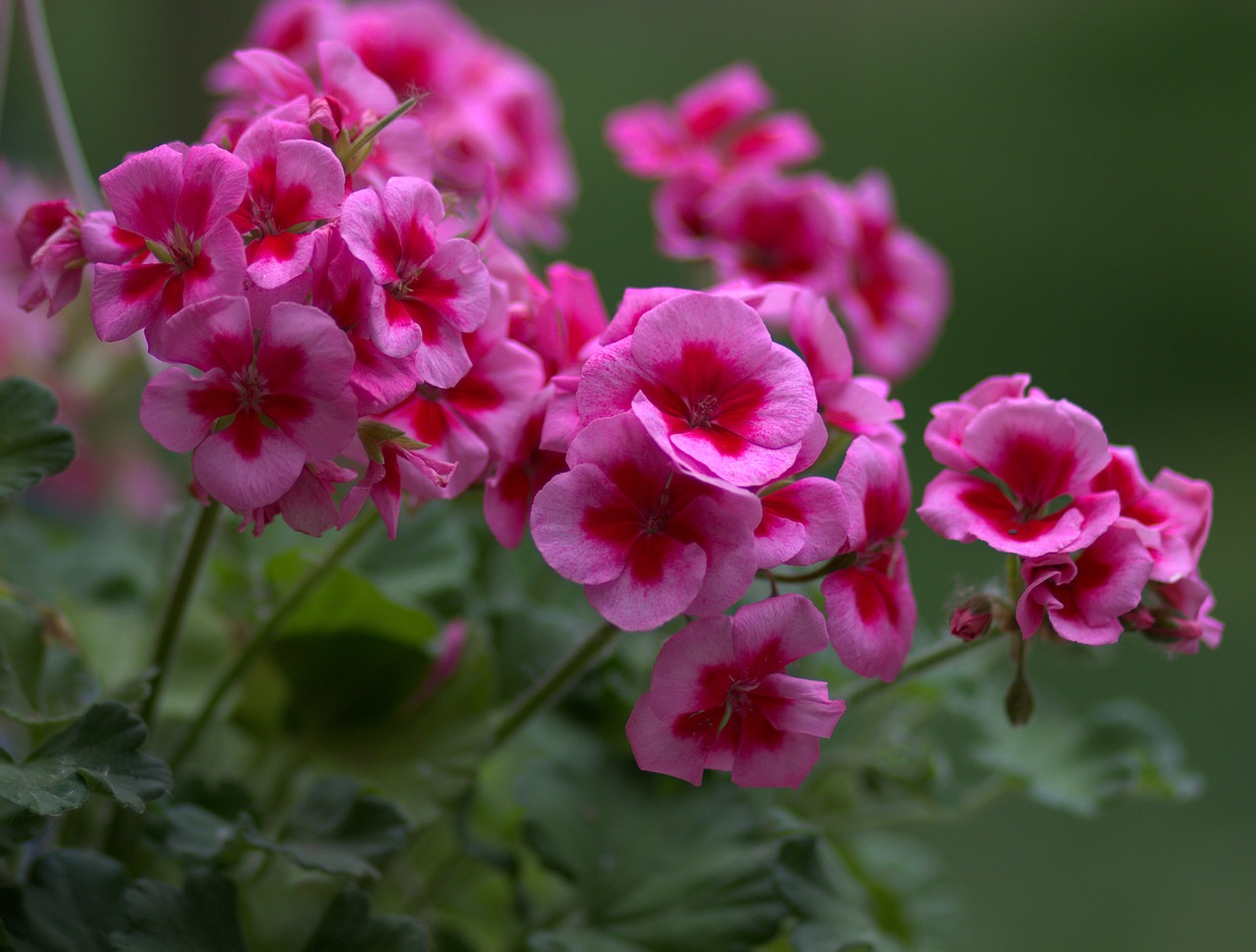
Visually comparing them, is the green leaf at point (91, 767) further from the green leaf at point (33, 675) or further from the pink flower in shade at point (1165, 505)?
the pink flower in shade at point (1165, 505)

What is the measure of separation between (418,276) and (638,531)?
134mm

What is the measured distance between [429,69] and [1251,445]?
77.9 inches

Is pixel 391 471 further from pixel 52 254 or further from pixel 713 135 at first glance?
pixel 713 135

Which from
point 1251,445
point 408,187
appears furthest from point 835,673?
point 1251,445

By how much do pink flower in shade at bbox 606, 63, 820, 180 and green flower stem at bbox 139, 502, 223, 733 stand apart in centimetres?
45

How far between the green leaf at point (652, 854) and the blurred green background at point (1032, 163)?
4.12 ft

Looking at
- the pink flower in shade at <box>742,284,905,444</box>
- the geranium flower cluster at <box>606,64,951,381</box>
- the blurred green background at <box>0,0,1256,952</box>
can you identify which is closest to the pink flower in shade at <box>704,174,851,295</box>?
the geranium flower cluster at <box>606,64,951,381</box>

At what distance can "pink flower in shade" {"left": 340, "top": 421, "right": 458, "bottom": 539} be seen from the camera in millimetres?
448

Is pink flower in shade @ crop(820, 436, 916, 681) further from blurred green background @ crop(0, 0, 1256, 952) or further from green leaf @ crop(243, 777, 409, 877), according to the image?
blurred green background @ crop(0, 0, 1256, 952)

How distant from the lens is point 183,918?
515 mm

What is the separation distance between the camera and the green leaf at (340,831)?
0.53m

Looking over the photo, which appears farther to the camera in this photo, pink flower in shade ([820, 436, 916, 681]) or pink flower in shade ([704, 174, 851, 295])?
pink flower in shade ([704, 174, 851, 295])

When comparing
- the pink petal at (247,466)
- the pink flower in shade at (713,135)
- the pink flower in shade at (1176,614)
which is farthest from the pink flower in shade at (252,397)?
the pink flower in shade at (713,135)

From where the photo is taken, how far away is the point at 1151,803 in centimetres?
177
